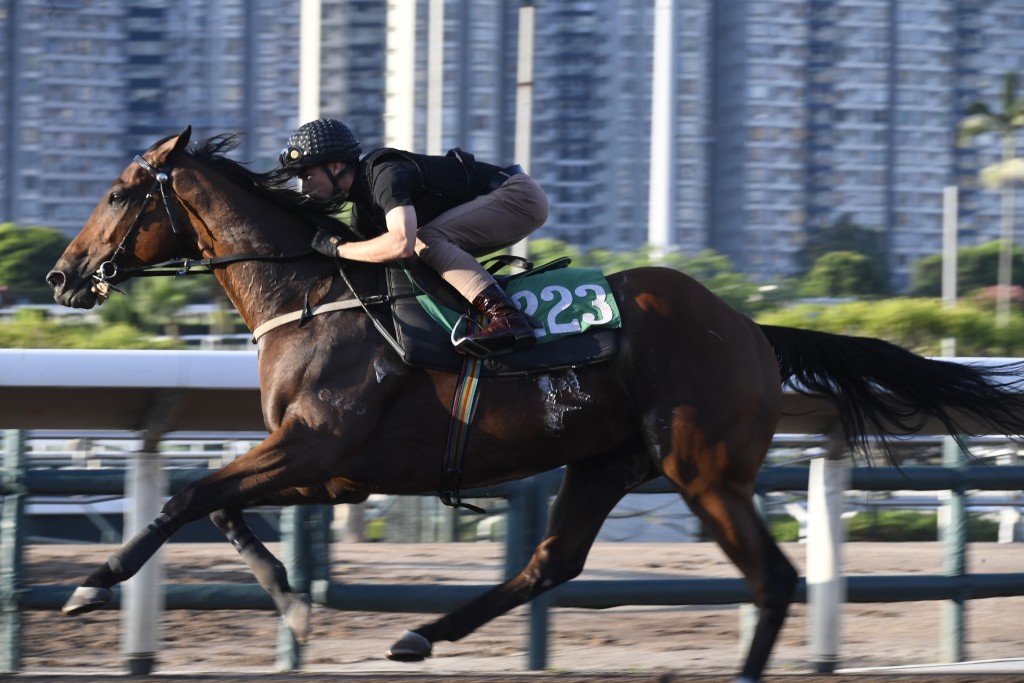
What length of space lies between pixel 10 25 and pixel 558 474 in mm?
77328

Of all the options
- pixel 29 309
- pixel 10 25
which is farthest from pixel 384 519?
pixel 10 25

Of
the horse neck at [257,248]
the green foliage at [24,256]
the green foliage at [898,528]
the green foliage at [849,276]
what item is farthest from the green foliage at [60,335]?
the green foliage at [849,276]

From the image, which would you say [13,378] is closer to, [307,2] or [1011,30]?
[307,2]

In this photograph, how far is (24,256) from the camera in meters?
31.5

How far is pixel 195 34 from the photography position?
257ft

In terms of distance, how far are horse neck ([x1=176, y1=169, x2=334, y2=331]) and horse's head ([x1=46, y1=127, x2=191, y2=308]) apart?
14cm

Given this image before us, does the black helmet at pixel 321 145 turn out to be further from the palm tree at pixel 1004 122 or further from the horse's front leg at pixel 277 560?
the palm tree at pixel 1004 122

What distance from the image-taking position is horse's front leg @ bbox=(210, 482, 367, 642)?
4.50 metres

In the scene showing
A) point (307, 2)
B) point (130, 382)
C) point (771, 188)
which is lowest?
point (771, 188)

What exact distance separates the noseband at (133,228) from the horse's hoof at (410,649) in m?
1.52

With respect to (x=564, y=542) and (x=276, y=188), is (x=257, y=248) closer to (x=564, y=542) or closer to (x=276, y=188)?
(x=276, y=188)

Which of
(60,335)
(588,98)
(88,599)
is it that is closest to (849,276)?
(588,98)

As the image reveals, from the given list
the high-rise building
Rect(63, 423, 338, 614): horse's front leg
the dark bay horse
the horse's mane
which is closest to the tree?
the high-rise building

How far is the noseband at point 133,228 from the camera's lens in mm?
4590
